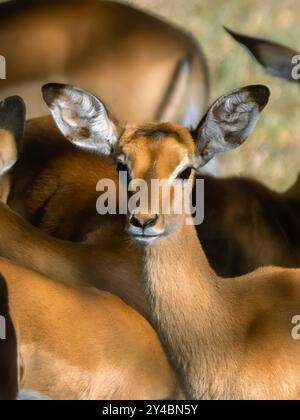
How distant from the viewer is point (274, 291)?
433cm

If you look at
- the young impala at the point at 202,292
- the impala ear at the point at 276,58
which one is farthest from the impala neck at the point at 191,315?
the impala ear at the point at 276,58

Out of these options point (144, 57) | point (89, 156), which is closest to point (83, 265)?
point (89, 156)

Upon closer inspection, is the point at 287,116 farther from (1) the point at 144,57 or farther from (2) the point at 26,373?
(2) the point at 26,373

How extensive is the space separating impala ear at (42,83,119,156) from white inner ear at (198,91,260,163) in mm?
267

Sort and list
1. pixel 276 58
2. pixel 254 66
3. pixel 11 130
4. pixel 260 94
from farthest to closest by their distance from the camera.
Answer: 1. pixel 254 66
2. pixel 276 58
3. pixel 11 130
4. pixel 260 94

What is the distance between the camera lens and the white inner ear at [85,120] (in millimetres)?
4285

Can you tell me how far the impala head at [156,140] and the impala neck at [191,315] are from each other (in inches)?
4.2

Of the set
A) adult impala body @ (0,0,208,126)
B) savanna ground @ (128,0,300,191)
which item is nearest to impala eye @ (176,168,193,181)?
adult impala body @ (0,0,208,126)

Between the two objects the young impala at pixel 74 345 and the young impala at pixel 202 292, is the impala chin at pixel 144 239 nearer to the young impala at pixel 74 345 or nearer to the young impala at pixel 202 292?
the young impala at pixel 202 292

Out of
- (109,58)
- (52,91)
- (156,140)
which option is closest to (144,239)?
(156,140)

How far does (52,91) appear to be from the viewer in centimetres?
435

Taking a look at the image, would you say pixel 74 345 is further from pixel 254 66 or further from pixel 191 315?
pixel 254 66

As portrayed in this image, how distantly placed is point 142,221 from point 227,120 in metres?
0.54
